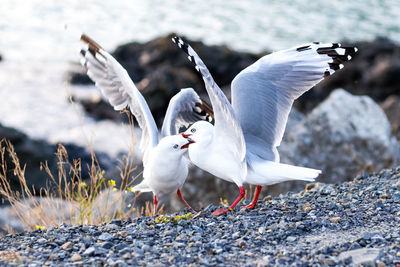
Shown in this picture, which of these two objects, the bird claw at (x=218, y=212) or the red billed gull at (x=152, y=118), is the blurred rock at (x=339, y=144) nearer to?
the red billed gull at (x=152, y=118)

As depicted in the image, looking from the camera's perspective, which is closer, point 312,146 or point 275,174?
point 275,174

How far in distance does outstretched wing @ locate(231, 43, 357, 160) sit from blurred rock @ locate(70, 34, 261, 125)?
668 cm

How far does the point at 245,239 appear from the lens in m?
3.74

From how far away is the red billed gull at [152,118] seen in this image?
4746 mm

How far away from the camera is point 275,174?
4.21 m

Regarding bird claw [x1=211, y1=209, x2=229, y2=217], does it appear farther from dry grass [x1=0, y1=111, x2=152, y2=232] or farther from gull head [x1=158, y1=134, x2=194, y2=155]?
dry grass [x1=0, y1=111, x2=152, y2=232]

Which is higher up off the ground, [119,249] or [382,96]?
[119,249]

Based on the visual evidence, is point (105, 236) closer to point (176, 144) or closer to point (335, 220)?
point (176, 144)

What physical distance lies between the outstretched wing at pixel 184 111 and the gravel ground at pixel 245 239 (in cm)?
123

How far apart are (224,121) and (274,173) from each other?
21.0 inches

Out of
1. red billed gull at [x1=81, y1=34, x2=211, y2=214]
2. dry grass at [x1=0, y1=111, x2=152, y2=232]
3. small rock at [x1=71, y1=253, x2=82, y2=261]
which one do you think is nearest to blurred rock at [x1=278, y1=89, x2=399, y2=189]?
red billed gull at [x1=81, y1=34, x2=211, y2=214]

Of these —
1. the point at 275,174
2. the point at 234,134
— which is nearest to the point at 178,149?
the point at 234,134

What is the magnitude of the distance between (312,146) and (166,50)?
726 cm

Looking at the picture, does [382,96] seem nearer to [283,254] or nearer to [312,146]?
[312,146]
